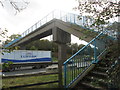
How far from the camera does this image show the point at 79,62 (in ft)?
15.8


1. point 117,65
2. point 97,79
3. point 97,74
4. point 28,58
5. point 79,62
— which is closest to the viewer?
point 117,65

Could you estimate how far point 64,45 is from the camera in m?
14.8

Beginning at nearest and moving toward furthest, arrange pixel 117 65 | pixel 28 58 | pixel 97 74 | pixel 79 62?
pixel 117 65 < pixel 97 74 < pixel 79 62 < pixel 28 58

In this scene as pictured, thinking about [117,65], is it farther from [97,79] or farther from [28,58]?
[28,58]

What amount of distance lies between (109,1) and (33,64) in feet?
56.9

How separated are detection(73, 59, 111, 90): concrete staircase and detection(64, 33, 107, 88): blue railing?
0.29 metres

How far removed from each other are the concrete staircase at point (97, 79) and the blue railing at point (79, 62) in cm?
29

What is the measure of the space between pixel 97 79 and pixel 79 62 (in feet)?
3.76

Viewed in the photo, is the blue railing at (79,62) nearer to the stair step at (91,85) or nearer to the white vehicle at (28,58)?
the stair step at (91,85)

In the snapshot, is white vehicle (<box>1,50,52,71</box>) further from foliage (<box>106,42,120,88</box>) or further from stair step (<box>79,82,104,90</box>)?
foliage (<box>106,42,120,88</box>)

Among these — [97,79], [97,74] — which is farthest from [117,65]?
[97,74]

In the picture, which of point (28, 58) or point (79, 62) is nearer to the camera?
point (79, 62)

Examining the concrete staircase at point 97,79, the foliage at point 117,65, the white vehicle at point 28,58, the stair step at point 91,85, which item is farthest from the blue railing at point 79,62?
the white vehicle at point 28,58

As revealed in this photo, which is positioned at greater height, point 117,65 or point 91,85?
point 117,65
